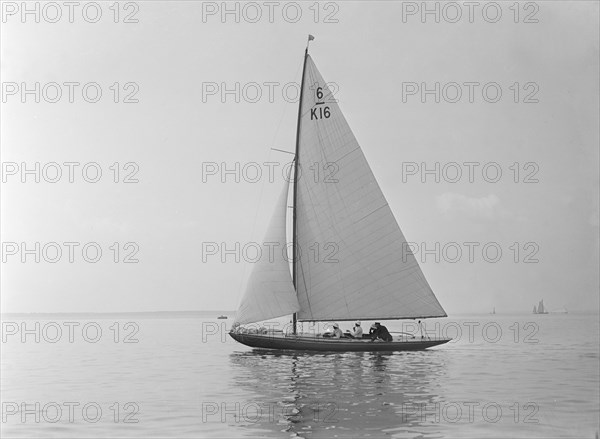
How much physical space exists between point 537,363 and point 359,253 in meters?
11.2

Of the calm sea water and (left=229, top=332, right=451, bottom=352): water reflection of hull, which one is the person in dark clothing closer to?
(left=229, top=332, right=451, bottom=352): water reflection of hull

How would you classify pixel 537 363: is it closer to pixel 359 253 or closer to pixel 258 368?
pixel 359 253

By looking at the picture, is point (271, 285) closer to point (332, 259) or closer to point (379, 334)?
point (332, 259)

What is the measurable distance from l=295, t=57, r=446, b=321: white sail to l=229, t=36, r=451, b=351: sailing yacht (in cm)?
6

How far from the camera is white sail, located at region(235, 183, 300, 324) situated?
141ft

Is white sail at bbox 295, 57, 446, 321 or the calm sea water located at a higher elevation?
white sail at bbox 295, 57, 446, 321

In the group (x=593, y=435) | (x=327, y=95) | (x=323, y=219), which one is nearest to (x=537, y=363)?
(x=323, y=219)

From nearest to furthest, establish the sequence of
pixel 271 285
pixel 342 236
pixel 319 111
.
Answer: pixel 271 285 < pixel 342 236 < pixel 319 111

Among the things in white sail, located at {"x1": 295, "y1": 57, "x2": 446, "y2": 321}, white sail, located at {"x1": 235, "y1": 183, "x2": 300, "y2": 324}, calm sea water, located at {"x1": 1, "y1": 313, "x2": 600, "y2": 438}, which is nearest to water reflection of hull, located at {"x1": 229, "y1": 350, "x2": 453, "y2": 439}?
calm sea water, located at {"x1": 1, "y1": 313, "x2": 600, "y2": 438}

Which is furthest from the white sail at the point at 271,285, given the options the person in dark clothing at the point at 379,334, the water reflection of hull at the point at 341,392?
the person in dark clothing at the point at 379,334

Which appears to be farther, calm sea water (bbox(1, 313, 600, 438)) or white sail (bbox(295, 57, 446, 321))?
white sail (bbox(295, 57, 446, 321))

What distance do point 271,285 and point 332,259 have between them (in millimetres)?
3797

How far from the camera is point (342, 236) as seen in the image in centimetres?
4397

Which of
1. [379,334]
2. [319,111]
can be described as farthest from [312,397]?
[319,111]
